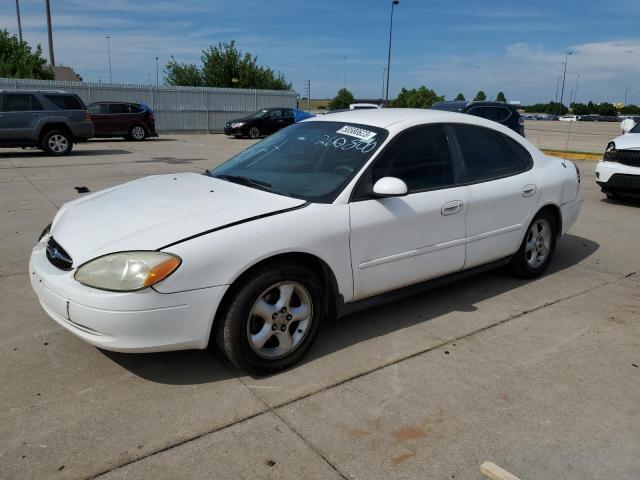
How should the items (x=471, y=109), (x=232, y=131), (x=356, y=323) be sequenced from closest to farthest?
(x=356, y=323) < (x=471, y=109) < (x=232, y=131)

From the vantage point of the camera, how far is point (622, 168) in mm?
8438

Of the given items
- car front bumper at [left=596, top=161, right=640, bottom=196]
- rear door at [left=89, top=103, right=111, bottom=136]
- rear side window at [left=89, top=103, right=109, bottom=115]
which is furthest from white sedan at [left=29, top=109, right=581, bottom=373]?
rear side window at [left=89, top=103, right=109, bottom=115]

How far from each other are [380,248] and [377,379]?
86 cm

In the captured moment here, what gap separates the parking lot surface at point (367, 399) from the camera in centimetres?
248

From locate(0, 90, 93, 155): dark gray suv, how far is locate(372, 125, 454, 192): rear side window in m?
13.5

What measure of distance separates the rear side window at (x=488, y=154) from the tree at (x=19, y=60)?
35.9 metres

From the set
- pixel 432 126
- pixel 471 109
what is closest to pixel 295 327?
pixel 432 126

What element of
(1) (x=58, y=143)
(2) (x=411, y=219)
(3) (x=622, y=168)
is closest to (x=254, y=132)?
(1) (x=58, y=143)

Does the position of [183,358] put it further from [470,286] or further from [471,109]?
[471,109]

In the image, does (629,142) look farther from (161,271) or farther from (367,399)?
(161,271)

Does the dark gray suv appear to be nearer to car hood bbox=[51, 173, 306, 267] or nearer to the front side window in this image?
the front side window

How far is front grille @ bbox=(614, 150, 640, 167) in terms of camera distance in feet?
27.4

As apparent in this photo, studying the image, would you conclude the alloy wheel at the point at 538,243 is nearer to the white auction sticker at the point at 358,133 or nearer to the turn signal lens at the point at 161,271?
the white auction sticker at the point at 358,133

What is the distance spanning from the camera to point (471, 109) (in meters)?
13.7
